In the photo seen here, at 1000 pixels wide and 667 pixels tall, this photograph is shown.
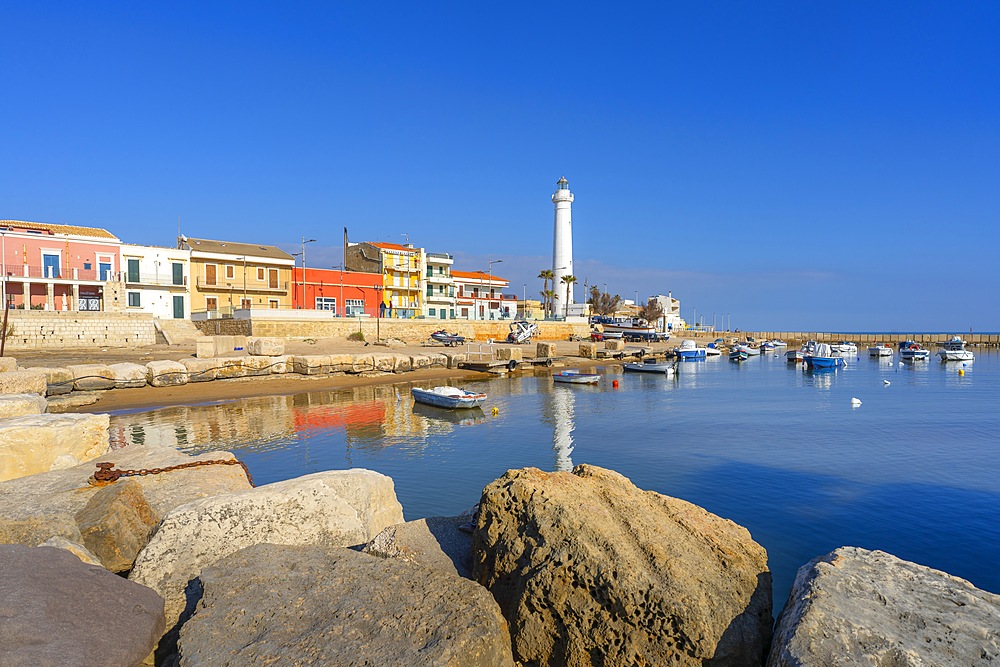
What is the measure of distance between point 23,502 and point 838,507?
45.2ft

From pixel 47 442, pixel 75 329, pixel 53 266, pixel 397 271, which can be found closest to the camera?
pixel 47 442

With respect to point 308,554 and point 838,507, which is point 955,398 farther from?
point 308,554

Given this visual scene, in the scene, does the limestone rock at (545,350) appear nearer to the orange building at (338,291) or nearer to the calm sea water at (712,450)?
the calm sea water at (712,450)

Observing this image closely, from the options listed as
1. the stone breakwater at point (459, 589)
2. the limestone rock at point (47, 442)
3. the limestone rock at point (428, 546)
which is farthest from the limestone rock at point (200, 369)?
the limestone rock at point (428, 546)

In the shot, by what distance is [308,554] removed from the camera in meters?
4.88

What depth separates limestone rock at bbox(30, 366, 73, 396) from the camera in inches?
855

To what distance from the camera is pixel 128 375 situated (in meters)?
24.6

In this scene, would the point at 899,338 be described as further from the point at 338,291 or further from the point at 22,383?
the point at 22,383

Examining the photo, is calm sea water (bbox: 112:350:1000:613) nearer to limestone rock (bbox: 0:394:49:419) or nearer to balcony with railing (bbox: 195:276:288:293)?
limestone rock (bbox: 0:394:49:419)

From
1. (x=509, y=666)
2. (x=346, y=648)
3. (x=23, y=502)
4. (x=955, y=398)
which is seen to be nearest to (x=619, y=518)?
(x=509, y=666)

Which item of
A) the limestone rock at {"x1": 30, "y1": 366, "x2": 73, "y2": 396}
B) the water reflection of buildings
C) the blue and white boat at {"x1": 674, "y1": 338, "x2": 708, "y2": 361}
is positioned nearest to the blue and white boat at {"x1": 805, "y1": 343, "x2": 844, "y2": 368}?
the blue and white boat at {"x1": 674, "y1": 338, "x2": 708, "y2": 361}

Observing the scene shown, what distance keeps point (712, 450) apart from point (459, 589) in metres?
16.0

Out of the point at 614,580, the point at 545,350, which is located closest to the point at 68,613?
the point at 614,580

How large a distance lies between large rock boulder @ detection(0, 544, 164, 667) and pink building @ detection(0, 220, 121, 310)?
4531 cm
